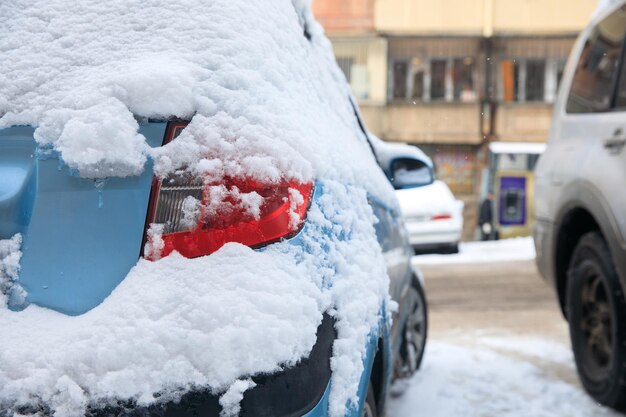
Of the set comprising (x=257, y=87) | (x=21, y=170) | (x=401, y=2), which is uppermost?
(x=257, y=87)

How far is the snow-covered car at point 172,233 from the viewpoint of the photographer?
1.47 m

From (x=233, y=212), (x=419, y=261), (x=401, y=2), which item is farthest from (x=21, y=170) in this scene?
(x=401, y=2)

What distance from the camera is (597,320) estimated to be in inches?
153

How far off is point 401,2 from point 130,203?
2521cm

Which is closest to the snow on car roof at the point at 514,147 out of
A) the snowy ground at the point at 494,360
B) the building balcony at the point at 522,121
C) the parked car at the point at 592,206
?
the building balcony at the point at 522,121

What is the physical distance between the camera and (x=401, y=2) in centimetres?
2558

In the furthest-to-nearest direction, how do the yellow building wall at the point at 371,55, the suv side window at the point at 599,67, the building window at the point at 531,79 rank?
the building window at the point at 531,79, the yellow building wall at the point at 371,55, the suv side window at the point at 599,67

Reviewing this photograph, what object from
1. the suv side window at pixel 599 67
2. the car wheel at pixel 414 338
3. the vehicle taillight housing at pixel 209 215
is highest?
the vehicle taillight housing at pixel 209 215

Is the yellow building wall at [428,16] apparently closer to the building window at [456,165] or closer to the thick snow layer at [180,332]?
the building window at [456,165]

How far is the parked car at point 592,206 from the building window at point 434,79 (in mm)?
22232

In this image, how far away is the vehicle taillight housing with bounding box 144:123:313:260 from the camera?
1.61 m

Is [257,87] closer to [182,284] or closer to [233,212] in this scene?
[233,212]

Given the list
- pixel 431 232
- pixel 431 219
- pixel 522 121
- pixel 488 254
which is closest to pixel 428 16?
pixel 522 121

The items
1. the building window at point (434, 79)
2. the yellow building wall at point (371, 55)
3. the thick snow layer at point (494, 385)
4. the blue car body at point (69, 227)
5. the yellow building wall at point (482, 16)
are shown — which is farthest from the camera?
the building window at point (434, 79)
